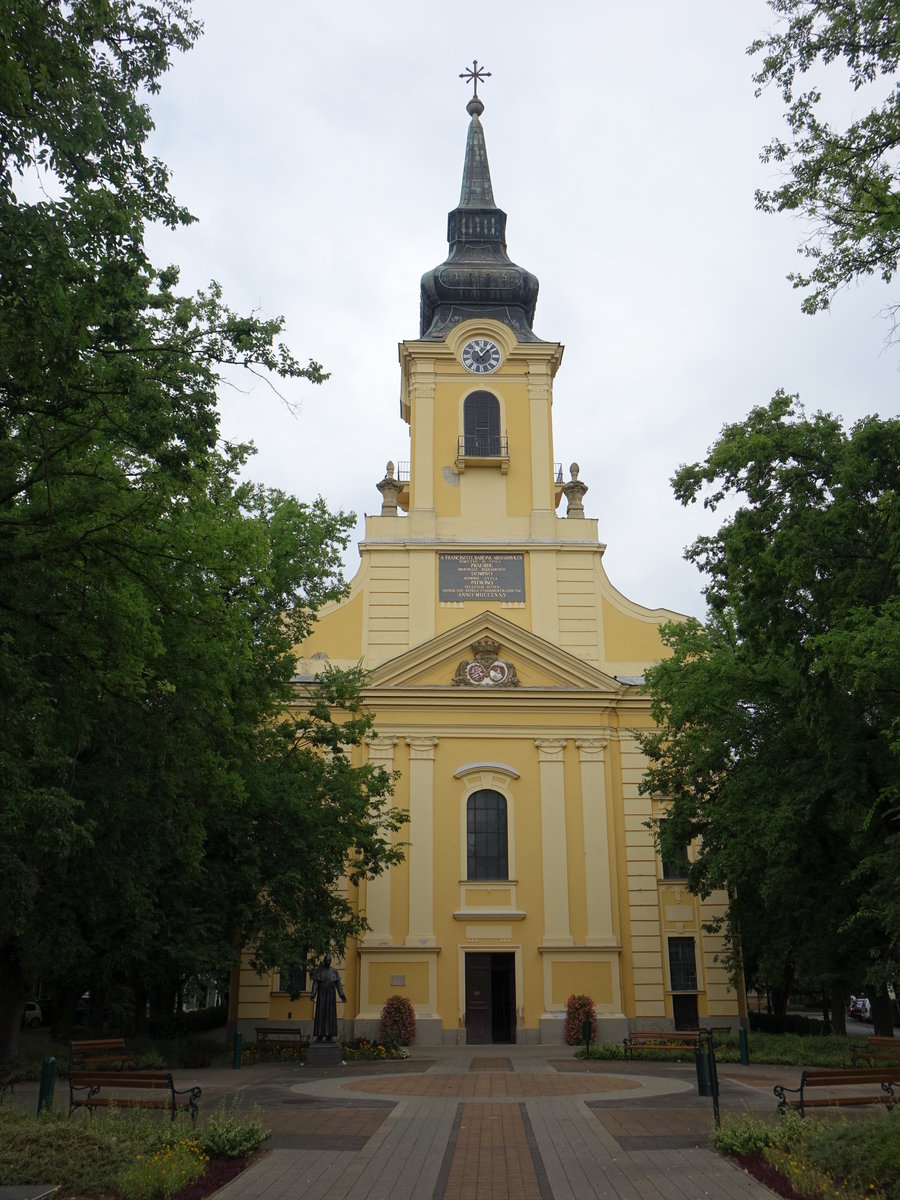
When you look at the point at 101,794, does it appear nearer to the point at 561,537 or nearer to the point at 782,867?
the point at 782,867

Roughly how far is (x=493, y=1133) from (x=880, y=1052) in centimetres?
723

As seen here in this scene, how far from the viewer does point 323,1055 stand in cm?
2162

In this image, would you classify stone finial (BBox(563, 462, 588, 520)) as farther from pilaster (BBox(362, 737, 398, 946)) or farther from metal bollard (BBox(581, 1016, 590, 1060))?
metal bollard (BBox(581, 1016, 590, 1060))

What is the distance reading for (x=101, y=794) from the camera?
608 inches

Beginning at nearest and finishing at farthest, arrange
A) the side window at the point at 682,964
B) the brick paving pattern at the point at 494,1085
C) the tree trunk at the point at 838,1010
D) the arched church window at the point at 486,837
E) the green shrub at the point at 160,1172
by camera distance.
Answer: the green shrub at the point at 160,1172
the brick paving pattern at the point at 494,1085
the tree trunk at the point at 838,1010
the side window at the point at 682,964
the arched church window at the point at 486,837

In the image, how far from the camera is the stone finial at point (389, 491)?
32.5 m

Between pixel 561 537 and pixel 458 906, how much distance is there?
10733 millimetres

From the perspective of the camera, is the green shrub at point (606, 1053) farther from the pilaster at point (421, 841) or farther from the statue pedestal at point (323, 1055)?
the pilaster at point (421, 841)

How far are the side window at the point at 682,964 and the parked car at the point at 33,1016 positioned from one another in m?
23.4

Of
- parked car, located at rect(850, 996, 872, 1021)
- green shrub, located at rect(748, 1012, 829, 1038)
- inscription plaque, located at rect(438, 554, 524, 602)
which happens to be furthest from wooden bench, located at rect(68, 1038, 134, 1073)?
parked car, located at rect(850, 996, 872, 1021)

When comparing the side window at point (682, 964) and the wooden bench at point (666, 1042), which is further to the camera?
the side window at point (682, 964)

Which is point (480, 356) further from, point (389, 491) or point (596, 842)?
point (596, 842)

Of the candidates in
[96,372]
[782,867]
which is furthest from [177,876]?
[96,372]

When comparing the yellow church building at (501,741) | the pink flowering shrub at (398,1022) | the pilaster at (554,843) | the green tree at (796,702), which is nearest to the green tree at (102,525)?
the green tree at (796,702)
